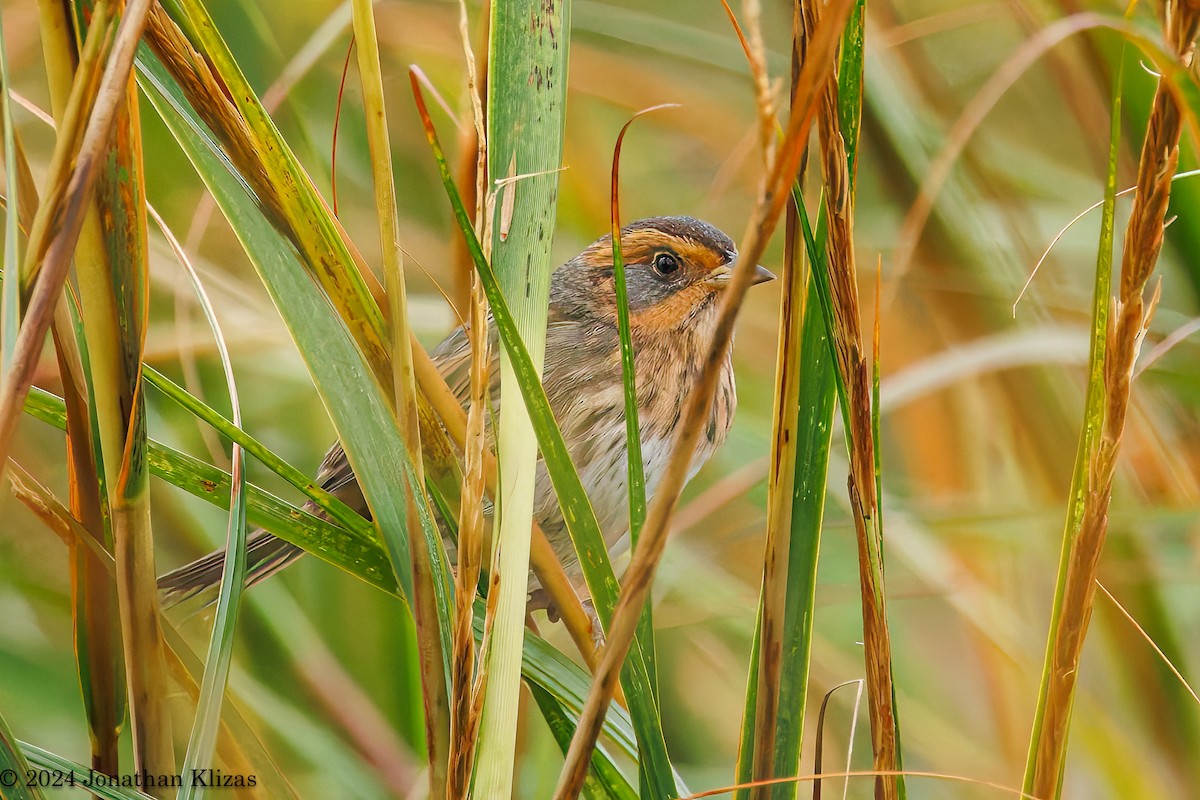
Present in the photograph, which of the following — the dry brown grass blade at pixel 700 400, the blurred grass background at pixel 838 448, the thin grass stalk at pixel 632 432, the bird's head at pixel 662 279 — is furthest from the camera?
the bird's head at pixel 662 279

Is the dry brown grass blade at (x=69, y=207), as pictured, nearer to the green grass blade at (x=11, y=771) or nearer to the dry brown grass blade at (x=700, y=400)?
the green grass blade at (x=11, y=771)

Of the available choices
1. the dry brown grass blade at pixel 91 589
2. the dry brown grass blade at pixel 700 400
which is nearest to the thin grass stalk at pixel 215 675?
the dry brown grass blade at pixel 91 589

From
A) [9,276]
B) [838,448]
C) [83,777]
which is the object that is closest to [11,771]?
[83,777]

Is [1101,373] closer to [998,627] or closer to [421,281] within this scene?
[998,627]

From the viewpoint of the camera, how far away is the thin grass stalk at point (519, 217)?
0.65m

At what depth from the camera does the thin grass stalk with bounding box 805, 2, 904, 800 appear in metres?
0.62

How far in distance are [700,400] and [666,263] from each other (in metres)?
1.34

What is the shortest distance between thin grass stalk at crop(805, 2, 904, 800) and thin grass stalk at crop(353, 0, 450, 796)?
29 centimetres

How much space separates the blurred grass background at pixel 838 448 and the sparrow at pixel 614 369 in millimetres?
123

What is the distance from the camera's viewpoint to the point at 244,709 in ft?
4.57

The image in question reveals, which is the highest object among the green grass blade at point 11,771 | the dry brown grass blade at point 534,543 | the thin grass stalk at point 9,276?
the thin grass stalk at point 9,276

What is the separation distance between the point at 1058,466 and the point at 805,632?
113 centimetres

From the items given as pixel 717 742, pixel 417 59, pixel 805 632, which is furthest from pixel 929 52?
pixel 805 632

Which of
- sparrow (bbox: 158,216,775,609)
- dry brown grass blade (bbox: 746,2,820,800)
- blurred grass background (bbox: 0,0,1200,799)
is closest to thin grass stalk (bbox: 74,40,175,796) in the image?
dry brown grass blade (bbox: 746,2,820,800)
